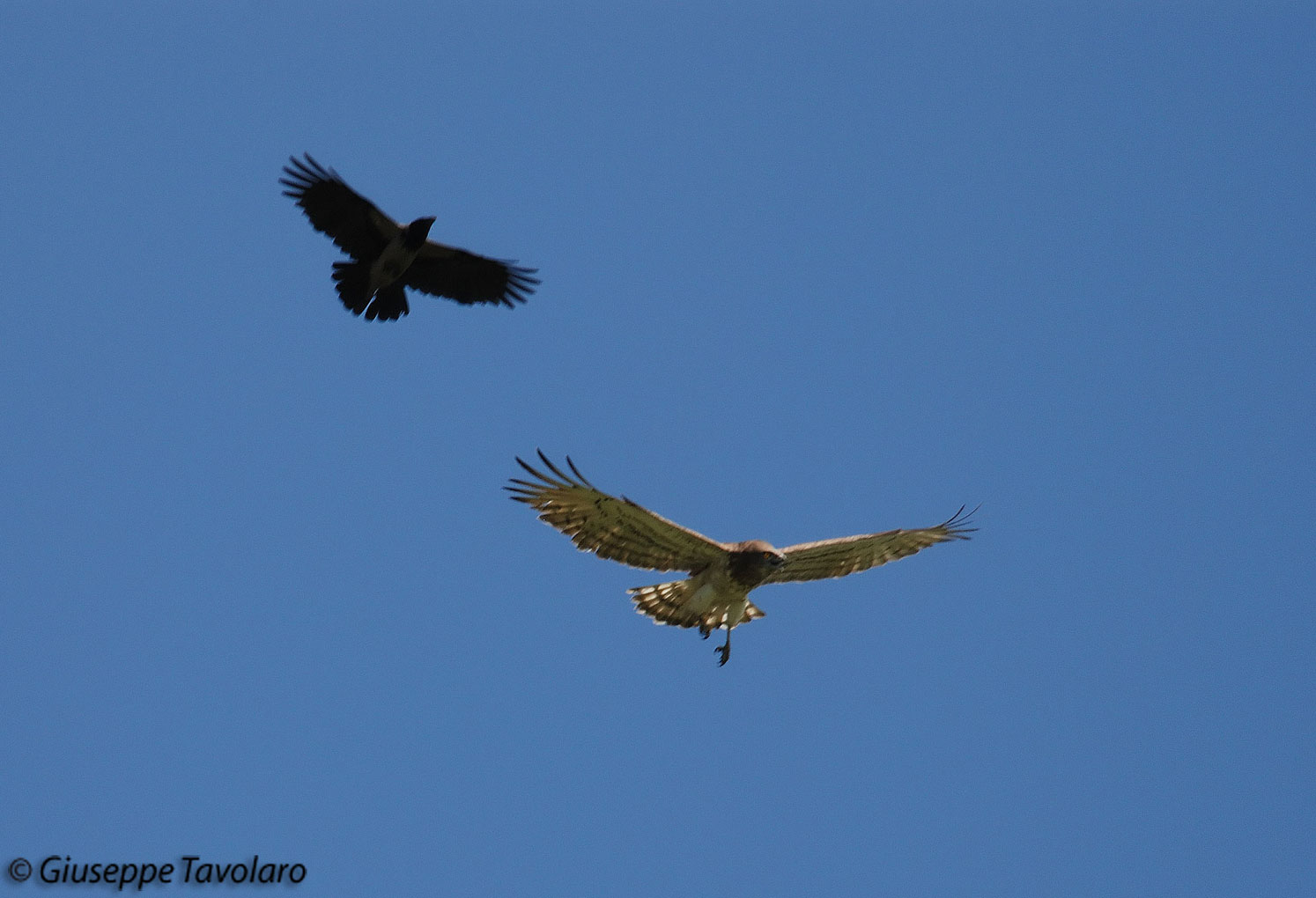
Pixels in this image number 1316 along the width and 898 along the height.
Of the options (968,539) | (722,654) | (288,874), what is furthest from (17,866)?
(968,539)

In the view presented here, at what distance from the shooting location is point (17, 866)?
1184 cm

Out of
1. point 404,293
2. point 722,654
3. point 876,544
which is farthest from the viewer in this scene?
point 404,293

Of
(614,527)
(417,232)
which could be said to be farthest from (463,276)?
(614,527)

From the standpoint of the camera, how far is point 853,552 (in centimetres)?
1356

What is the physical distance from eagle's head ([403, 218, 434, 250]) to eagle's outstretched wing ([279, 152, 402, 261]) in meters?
0.14

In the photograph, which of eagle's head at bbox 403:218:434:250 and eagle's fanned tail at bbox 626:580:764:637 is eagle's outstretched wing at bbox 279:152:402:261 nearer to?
eagle's head at bbox 403:218:434:250

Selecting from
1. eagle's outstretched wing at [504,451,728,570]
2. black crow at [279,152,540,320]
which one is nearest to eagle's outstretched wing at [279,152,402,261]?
black crow at [279,152,540,320]

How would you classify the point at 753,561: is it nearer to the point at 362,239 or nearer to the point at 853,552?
the point at 853,552

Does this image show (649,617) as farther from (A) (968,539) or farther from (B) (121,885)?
(B) (121,885)

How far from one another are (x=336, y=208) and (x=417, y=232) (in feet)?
3.07

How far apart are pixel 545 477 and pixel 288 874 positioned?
4706mm

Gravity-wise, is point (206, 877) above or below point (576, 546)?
below

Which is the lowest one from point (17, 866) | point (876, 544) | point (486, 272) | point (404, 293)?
point (17, 866)

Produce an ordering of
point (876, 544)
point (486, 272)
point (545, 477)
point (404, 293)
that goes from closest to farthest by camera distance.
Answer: point (545, 477) → point (876, 544) → point (404, 293) → point (486, 272)
